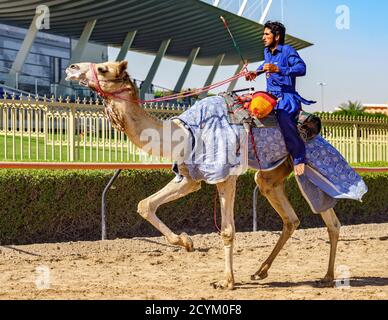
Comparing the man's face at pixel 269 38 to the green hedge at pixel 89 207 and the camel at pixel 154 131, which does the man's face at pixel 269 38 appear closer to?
the camel at pixel 154 131

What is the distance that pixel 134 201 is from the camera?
10906mm

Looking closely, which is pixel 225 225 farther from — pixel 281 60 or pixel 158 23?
pixel 158 23

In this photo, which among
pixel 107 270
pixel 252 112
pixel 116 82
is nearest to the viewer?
pixel 116 82

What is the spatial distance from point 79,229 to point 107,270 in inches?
90.8

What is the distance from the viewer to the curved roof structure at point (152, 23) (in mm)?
38156

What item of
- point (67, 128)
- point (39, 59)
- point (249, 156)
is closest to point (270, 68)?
point (249, 156)

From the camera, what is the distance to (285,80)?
7.06 metres

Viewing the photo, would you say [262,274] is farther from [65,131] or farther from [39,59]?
[39,59]

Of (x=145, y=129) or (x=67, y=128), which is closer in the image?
(x=145, y=129)

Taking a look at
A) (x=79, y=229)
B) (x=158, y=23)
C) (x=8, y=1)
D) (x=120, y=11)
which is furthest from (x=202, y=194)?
(x=158, y=23)

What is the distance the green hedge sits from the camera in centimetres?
988

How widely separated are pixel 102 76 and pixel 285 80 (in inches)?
69.4

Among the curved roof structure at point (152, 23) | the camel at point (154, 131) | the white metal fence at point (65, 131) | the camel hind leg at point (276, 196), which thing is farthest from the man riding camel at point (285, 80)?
the curved roof structure at point (152, 23)

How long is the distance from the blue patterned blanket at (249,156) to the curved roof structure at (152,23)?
29915mm
